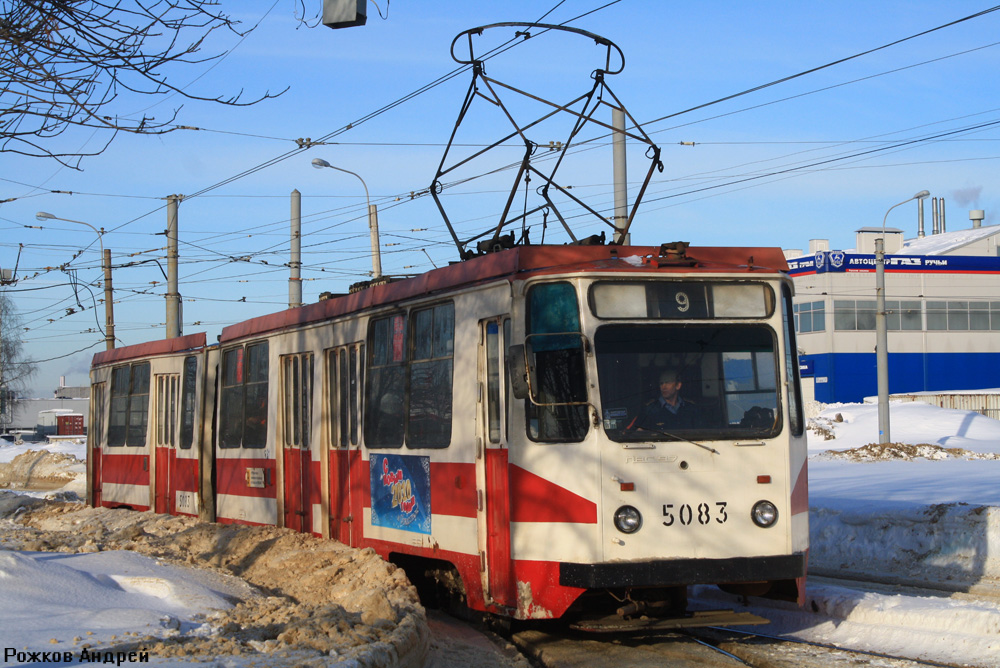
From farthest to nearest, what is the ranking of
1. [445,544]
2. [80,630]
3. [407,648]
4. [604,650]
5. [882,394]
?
[882,394] < [445,544] < [604,650] < [407,648] < [80,630]

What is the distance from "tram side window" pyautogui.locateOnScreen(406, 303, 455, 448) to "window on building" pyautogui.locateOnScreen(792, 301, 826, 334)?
176 feet

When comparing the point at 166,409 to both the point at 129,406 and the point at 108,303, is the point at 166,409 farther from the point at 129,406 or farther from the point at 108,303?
the point at 108,303

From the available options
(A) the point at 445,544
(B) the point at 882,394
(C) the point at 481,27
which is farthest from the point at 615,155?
(B) the point at 882,394

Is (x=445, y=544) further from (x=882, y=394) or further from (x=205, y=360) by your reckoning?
(x=882, y=394)

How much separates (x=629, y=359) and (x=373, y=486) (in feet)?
11.7

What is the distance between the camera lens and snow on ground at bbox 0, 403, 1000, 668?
640 cm

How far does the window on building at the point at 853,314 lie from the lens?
60500mm

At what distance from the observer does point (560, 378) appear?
24.9 feet

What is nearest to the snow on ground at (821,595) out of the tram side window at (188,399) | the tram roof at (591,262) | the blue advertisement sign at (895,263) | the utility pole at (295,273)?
the tram side window at (188,399)

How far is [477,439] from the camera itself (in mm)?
8250

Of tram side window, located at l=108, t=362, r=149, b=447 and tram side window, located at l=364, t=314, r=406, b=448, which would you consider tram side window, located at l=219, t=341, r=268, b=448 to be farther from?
tram side window, located at l=108, t=362, r=149, b=447

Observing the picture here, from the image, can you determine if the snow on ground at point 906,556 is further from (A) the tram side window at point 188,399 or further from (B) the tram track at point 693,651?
(A) the tram side window at point 188,399

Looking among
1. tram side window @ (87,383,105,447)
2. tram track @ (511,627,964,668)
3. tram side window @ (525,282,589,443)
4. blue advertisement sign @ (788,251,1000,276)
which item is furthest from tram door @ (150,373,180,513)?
blue advertisement sign @ (788,251,1000,276)

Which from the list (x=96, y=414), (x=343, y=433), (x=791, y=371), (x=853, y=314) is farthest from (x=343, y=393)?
(x=853, y=314)
